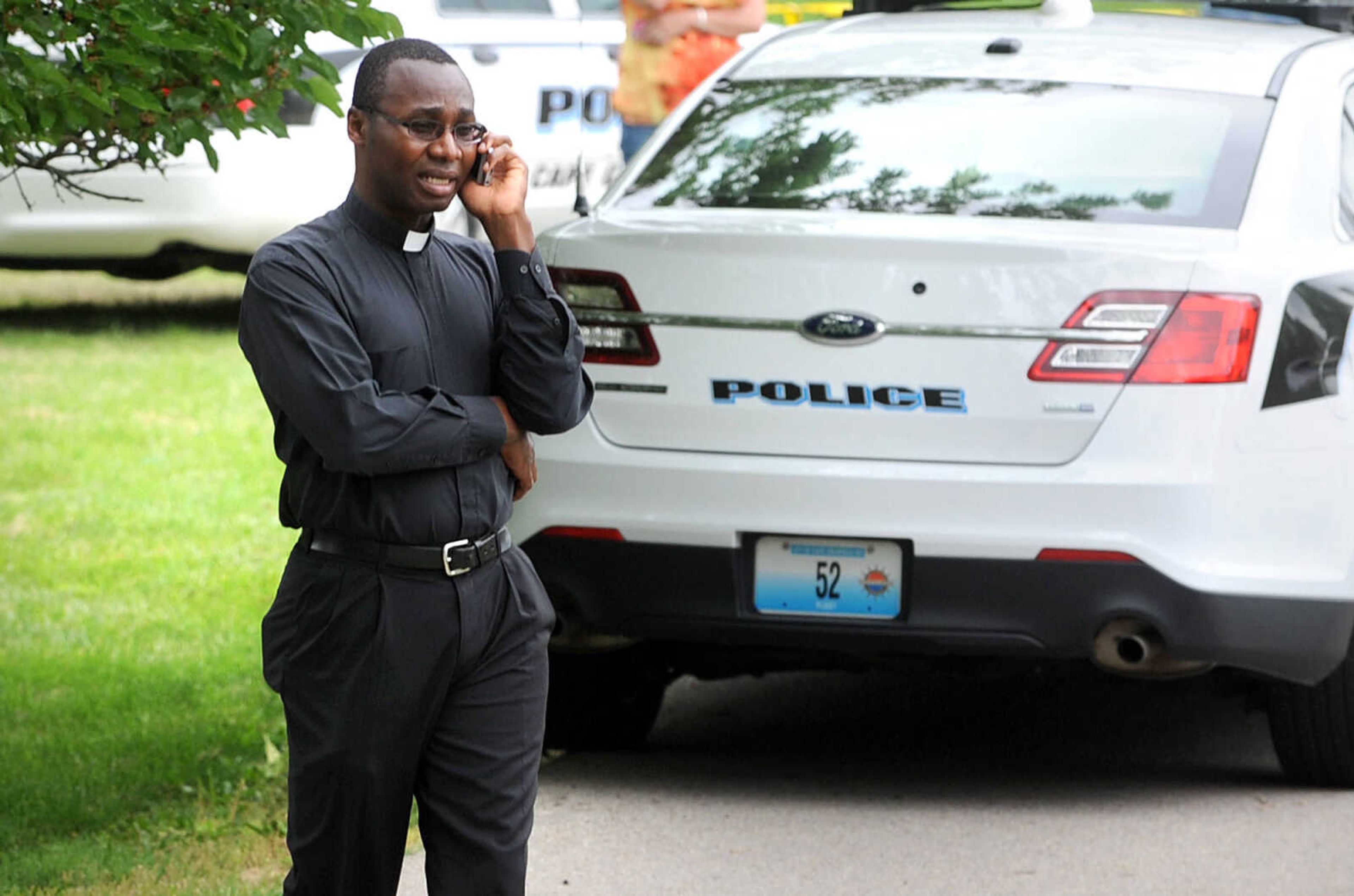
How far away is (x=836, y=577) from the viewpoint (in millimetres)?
5262

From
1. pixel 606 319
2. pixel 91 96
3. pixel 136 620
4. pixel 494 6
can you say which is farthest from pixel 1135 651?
pixel 494 6

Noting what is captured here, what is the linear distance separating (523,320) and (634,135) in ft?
17.0

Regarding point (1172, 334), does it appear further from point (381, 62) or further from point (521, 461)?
point (381, 62)

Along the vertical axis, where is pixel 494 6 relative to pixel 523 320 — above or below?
below

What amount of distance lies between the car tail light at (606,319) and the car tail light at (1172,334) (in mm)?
959

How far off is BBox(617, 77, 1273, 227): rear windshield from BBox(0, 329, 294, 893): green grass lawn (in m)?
1.80

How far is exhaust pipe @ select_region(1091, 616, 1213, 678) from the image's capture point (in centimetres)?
521

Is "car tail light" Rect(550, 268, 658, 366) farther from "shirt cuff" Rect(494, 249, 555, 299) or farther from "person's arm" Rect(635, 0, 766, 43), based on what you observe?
"person's arm" Rect(635, 0, 766, 43)

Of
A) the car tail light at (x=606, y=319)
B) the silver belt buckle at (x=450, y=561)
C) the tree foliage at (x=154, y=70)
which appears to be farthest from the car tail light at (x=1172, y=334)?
the silver belt buckle at (x=450, y=561)

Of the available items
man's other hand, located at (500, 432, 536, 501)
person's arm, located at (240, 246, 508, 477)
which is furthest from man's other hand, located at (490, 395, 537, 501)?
person's arm, located at (240, 246, 508, 477)

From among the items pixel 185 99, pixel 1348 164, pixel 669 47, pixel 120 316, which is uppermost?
pixel 185 99

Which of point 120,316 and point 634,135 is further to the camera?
point 120,316

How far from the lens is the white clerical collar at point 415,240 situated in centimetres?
360

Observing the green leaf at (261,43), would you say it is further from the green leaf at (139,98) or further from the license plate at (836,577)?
the license plate at (836,577)
